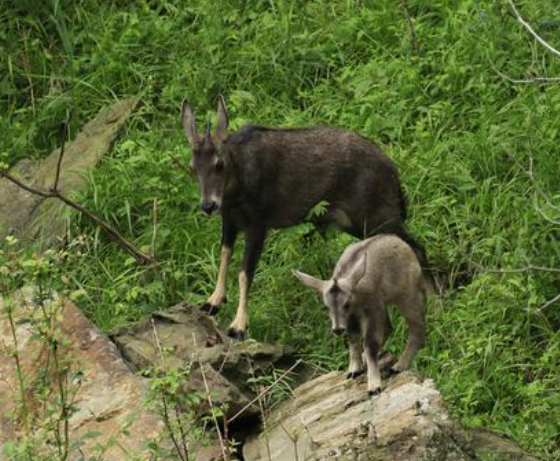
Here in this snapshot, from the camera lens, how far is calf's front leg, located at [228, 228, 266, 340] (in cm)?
1116

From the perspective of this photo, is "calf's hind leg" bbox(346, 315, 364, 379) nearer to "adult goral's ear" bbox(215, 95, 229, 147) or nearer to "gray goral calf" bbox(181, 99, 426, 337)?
"gray goral calf" bbox(181, 99, 426, 337)


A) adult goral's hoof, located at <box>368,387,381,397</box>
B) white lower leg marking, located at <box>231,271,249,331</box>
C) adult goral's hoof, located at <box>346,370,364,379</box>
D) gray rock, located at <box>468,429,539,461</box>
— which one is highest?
adult goral's hoof, located at <box>368,387,381,397</box>

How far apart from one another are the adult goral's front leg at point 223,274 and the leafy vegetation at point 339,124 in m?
0.35

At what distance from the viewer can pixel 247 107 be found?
13977mm

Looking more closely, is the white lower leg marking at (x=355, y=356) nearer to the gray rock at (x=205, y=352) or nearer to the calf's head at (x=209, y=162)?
the gray rock at (x=205, y=352)

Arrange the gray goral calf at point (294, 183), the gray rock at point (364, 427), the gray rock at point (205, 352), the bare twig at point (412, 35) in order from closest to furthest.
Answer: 1. the gray rock at point (364, 427)
2. the gray rock at point (205, 352)
3. the gray goral calf at point (294, 183)
4. the bare twig at point (412, 35)

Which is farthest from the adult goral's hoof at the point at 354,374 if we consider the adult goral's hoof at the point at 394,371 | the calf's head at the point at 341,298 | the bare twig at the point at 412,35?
the bare twig at the point at 412,35

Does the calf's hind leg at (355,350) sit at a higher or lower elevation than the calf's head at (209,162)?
lower

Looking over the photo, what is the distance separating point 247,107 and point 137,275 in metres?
2.22

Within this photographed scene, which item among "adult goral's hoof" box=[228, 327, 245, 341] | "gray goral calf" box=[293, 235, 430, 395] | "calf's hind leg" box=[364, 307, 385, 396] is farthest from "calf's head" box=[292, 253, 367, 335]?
"adult goral's hoof" box=[228, 327, 245, 341]

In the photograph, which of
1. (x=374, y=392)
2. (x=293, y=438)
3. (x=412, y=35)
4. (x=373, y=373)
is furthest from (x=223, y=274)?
(x=412, y=35)

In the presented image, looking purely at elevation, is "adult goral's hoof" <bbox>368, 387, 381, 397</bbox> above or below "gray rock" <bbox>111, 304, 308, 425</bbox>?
above

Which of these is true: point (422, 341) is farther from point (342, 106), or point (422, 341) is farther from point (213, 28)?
point (213, 28)

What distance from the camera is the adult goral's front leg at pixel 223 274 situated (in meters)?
11.4
